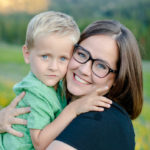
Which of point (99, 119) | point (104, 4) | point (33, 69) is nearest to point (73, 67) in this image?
point (33, 69)

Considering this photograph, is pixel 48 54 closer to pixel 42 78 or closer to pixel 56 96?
pixel 42 78

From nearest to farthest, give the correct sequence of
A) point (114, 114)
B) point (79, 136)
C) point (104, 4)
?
1. point (79, 136)
2. point (114, 114)
3. point (104, 4)

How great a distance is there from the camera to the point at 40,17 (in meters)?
2.67

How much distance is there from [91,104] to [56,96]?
1.63 feet

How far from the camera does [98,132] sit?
7.13 feet

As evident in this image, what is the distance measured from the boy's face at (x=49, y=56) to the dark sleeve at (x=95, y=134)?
0.59 metres

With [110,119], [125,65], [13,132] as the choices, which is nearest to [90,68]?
[125,65]

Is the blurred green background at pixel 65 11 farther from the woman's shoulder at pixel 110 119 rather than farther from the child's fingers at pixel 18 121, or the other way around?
the woman's shoulder at pixel 110 119

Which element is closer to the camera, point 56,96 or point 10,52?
point 56,96

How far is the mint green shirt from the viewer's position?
8.16ft

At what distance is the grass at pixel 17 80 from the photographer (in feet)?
19.4

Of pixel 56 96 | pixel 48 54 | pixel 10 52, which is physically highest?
pixel 48 54

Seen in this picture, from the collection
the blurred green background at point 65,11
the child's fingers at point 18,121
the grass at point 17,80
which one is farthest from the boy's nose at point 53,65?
the blurred green background at point 65,11

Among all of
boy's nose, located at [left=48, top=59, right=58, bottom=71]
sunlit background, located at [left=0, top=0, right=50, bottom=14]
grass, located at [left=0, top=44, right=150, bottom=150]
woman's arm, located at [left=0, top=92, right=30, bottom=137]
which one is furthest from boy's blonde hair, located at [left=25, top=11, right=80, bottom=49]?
sunlit background, located at [left=0, top=0, right=50, bottom=14]
